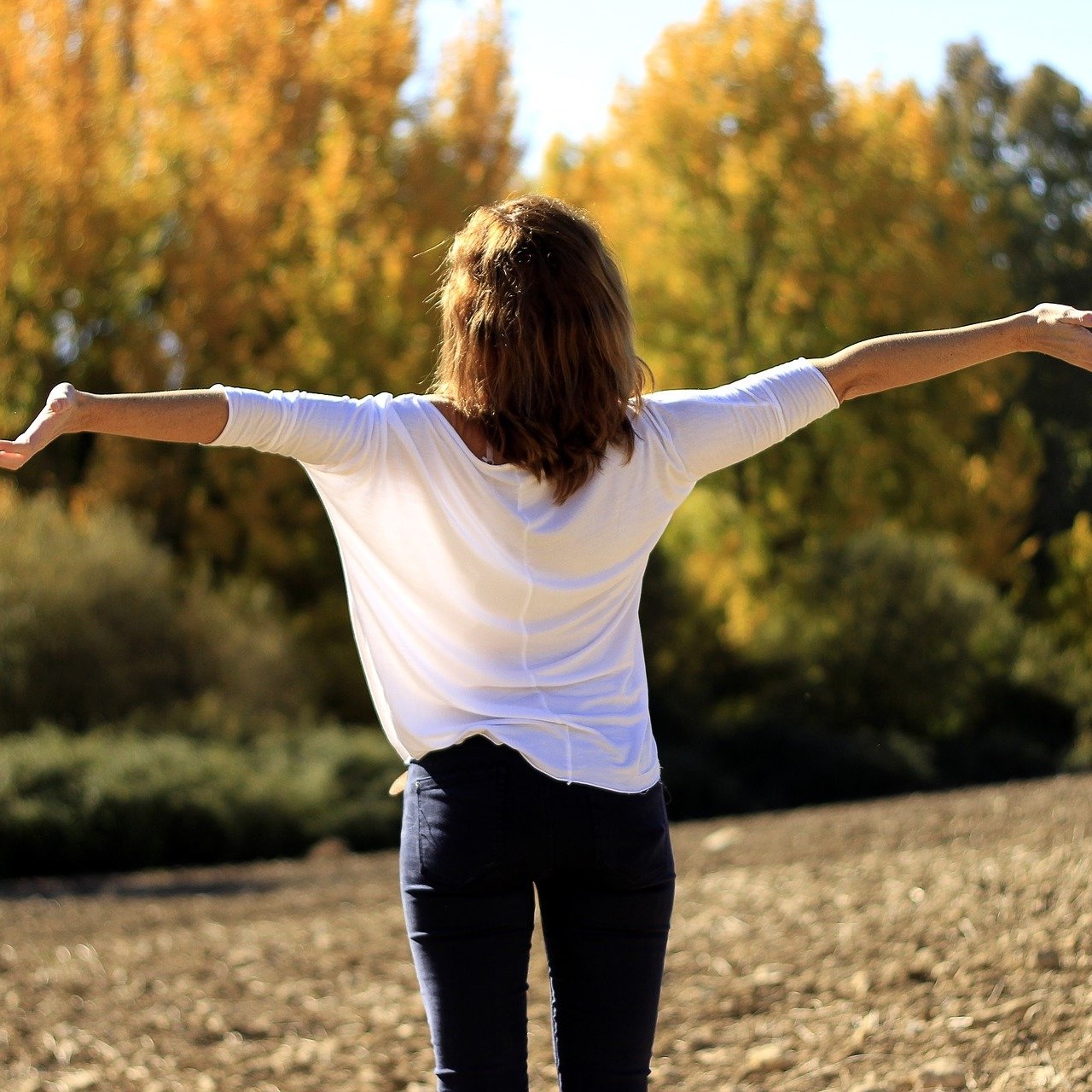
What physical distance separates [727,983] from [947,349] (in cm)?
352

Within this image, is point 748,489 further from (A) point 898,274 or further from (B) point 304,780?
(B) point 304,780

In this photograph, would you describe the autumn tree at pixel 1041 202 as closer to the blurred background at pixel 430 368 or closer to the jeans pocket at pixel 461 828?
the blurred background at pixel 430 368

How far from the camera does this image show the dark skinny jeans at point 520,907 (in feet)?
6.42

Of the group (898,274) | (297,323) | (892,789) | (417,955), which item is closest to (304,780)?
(892,789)

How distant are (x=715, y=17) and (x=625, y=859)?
21.3 metres

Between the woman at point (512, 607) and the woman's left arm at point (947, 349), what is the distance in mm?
292

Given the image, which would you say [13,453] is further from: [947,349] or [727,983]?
[727,983]

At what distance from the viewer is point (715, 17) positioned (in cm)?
2167

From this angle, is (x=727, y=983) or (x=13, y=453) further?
(x=727, y=983)

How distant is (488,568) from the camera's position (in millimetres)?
2023

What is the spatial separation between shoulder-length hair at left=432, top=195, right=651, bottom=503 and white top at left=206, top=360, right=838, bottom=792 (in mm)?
39

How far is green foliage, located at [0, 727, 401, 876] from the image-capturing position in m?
10.9

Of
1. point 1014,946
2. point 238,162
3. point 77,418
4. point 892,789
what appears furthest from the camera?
point 238,162

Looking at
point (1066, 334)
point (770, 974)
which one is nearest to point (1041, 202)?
point (770, 974)
